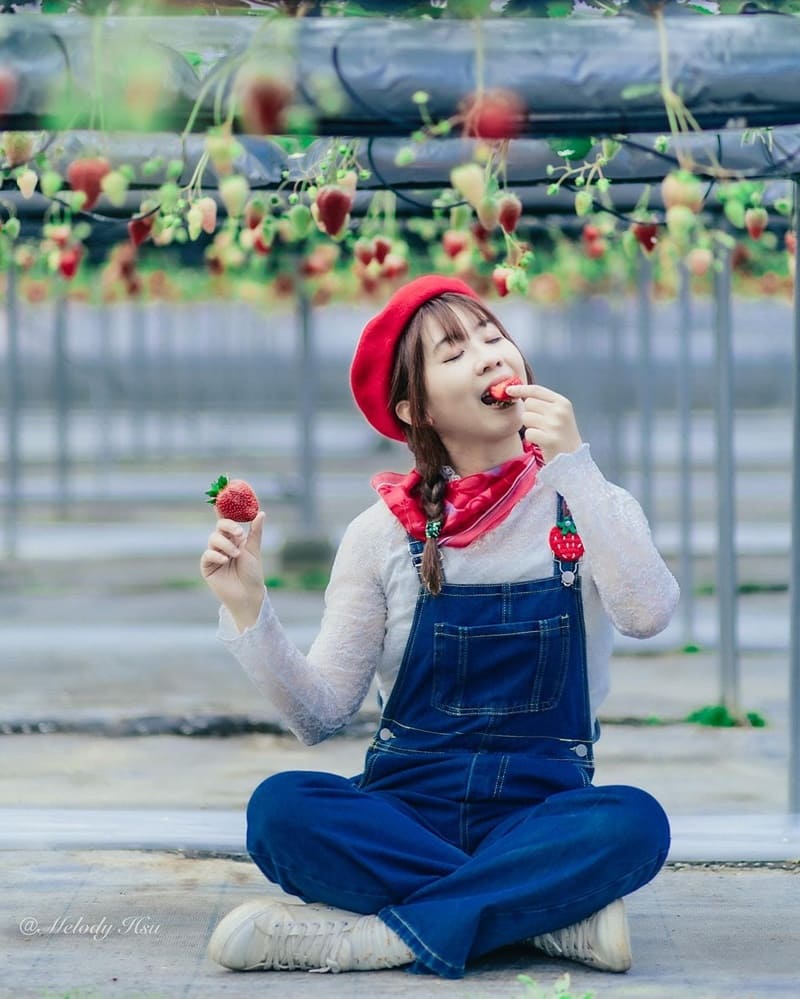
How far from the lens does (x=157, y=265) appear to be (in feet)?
28.5

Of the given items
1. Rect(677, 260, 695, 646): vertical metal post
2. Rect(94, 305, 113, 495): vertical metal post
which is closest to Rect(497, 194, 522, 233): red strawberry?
Rect(677, 260, 695, 646): vertical metal post

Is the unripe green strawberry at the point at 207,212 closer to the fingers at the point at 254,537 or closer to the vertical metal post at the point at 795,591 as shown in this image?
the fingers at the point at 254,537

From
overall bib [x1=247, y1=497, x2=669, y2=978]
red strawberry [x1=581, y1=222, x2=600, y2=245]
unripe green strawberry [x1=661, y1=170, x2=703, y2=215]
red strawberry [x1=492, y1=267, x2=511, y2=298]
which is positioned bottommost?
overall bib [x1=247, y1=497, x2=669, y2=978]

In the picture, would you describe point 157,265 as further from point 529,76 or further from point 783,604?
point 529,76

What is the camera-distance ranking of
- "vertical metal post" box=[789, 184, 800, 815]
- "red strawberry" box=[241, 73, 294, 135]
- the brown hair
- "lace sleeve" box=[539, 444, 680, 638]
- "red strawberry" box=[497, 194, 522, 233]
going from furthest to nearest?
"vertical metal post" box=[789, 184, 800, 815], "red strawberry" box=[497, 194, 522, 233], the brown hair, "lace sleeve" box=[539, 444, 680, 638], "red strawberry" box=[241, 73, 294, 135]

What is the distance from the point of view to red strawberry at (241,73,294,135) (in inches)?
101

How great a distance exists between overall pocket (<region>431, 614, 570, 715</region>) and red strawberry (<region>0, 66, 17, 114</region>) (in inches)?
45.3

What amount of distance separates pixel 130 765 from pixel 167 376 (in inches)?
752

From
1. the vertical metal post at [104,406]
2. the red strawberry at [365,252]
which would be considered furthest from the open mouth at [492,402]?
the vertical metal post at [104,406]

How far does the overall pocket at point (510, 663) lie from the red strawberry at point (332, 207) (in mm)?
957

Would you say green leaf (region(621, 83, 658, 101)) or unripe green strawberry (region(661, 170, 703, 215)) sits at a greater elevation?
green leaf (region(621, 83, 658, 101))

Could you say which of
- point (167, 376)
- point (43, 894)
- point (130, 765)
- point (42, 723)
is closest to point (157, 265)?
point (42, 723)

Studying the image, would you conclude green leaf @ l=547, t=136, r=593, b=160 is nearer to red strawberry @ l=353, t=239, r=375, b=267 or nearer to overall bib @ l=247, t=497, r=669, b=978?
overall bib @ l=247, t=497, r=669, b=978

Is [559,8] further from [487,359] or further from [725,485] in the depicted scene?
[725,485]
